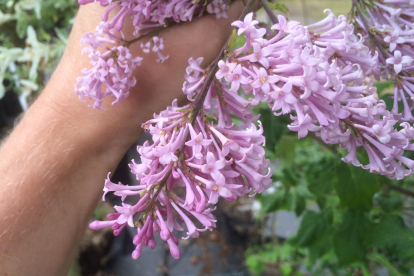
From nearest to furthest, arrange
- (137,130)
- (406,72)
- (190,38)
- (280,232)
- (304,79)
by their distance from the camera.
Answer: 1. (304,79)
2. (406,72)
3. (190,38)
4. (137,130)
5. (280,232)

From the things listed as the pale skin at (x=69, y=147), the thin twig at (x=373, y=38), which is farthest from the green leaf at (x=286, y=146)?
the thin twig at (x=373, y=38)

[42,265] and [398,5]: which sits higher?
[398,5]

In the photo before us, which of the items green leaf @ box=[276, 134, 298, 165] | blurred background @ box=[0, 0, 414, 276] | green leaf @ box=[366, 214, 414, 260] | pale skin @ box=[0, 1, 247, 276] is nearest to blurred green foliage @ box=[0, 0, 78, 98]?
blurred background @ box=[0, 0, 414, 276]

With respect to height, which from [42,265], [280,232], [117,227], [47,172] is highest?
[117,227]

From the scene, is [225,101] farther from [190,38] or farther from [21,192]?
[21,192]

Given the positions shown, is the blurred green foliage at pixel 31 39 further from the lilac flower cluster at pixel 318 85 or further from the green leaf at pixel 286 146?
the lilac flower cluster at pixel 318 85

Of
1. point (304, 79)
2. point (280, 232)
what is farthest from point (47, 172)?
point (280, 232)
